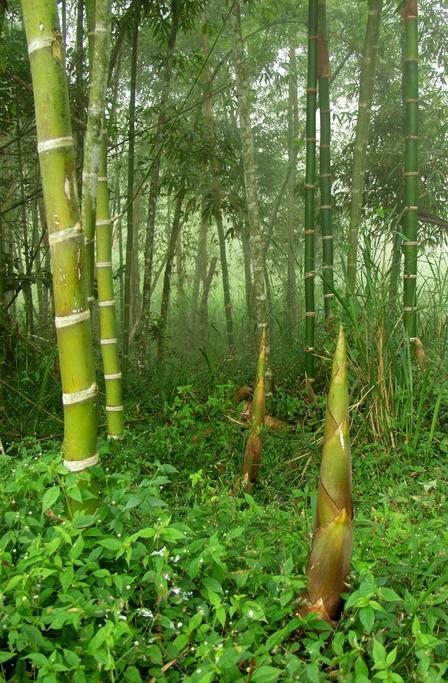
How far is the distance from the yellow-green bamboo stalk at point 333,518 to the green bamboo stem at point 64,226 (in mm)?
644

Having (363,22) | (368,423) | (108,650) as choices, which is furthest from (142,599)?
(363,22)

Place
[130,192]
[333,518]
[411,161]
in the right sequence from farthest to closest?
[130,192], [411,161], [333,518]

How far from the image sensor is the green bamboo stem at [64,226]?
1.61 metres

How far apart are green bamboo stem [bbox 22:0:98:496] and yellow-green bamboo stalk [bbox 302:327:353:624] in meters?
0.64

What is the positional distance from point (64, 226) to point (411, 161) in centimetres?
263

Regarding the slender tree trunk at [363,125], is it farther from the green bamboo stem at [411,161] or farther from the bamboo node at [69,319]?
the bamboo node at [69,319]

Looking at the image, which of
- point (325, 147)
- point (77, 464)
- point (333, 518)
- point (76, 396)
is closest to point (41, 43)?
point (76, 396)

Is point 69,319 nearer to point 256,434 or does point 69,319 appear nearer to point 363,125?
point 256,434

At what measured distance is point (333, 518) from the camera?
1575 mm

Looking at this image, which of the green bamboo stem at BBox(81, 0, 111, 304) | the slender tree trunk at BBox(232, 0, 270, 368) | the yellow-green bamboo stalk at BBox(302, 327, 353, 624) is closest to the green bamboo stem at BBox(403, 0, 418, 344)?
the slender tree trunk at BBox(232, 0, 270, 368)

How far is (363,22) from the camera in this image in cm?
724

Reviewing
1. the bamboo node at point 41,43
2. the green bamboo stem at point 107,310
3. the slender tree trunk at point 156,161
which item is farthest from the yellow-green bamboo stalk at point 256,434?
Answer: the slender tree trunk at point 156,161

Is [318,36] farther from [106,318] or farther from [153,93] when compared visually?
[153,93]

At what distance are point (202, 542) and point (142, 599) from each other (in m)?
0.19
